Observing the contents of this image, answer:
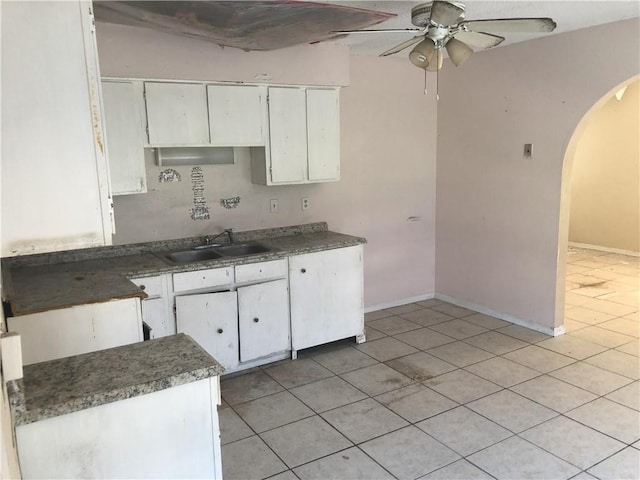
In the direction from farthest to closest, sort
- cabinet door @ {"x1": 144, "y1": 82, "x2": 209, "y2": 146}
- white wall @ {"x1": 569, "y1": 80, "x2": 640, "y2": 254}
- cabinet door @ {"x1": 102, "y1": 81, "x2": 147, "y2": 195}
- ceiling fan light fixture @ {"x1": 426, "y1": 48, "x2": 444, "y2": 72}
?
white wall @ {"x1": 569, "y1": 80, "x2": 640, "y2": 254} < cabinet door @ {"x1": 144, "y1": 82, "x2": 209, "y2": 146} < cabinet door @ {"x1": 102, "y1": 81, "x2": 147, "y2": 195} < ceiling fan light fixture @ {"x1": 426, "y1": 48, "x2": 444, "y2": 72}

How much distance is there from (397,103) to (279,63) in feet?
4.78

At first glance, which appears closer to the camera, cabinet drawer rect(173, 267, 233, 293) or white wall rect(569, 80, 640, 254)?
cabinet drawer rect(173, 267, 233, 293)

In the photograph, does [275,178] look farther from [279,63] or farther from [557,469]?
[557,469]

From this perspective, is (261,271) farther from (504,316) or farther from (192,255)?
(504,316)

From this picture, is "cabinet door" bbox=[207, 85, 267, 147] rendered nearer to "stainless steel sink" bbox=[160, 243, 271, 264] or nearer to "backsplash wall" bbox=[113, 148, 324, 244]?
"backsplash wall" bbox=[113, 148, 324, 244]

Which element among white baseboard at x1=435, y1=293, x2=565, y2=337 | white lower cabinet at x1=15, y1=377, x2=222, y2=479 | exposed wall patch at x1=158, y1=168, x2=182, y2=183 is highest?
exposed wall patch at x1=158, y1=168, x2=182, y2=183

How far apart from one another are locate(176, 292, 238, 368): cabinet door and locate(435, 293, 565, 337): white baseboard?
247cm

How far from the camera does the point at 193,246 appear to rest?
386 cm

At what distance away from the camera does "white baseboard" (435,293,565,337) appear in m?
4.25

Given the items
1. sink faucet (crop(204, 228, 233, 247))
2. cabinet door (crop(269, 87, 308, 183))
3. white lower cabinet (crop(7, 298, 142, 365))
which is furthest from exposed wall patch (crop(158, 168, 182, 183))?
white lower cabinet (crop(7, 298, 142, 365))

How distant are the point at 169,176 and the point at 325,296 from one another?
1.48 metres

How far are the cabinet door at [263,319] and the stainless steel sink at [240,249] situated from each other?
0.35 m

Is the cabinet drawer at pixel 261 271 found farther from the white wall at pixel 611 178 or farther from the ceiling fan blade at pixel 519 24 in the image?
the white wall at pixel 611 178

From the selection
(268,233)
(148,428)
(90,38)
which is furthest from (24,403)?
(268,233)
